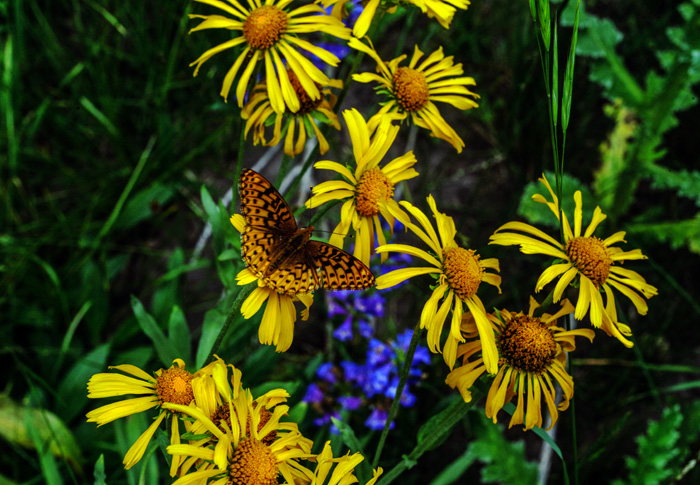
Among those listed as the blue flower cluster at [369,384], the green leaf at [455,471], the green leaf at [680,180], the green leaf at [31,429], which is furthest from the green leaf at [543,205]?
the green leaf at [31,429]

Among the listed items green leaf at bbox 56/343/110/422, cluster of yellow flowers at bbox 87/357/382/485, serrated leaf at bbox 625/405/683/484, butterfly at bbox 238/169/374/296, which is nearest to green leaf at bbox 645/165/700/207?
serrated leaf at bbox 625/405/683/484

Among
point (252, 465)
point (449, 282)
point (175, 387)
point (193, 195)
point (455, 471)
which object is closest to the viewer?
point (252, 465)

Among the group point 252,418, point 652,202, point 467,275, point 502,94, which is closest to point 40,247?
point 252,418

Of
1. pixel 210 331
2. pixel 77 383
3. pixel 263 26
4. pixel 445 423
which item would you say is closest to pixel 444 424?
pixel 445 423

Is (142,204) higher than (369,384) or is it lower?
higher

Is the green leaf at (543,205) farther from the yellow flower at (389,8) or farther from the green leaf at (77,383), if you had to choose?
the green leaf at (77,383)

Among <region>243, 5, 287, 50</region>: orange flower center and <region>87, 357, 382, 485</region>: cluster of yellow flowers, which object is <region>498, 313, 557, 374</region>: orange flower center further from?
<region>243, 5, 287, 50</region>: orange flower center

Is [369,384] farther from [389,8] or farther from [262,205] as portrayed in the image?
[389,8]
